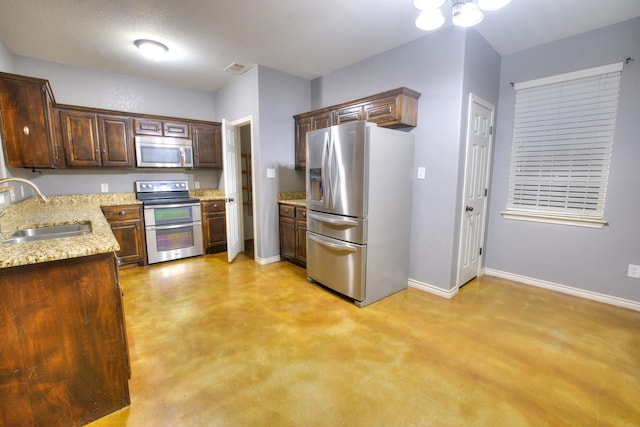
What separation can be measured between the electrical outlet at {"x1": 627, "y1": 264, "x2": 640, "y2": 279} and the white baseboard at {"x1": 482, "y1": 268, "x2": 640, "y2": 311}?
0.81ft

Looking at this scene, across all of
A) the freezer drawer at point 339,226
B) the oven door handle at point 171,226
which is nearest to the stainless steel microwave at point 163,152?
the oven door handle at point 171,226

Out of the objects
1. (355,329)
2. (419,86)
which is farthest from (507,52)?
(355,329)

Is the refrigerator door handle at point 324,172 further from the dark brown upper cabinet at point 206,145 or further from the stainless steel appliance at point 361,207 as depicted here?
the dark brown upper cabinet at point 206,145

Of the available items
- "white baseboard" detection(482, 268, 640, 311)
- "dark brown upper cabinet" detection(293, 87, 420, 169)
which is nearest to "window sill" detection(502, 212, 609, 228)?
"white baseboard" detection(482, 268, 640, 311)

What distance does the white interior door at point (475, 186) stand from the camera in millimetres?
2895

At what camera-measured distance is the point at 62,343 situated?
1.34m

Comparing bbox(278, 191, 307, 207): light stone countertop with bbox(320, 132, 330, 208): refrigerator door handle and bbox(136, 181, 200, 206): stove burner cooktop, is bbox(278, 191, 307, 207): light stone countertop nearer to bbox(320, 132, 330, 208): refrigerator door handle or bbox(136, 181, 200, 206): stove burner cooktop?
bbox(320, 132, 330, 208): refrigerator door handle

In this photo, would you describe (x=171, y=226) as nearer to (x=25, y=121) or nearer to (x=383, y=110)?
(x=25, y=121)

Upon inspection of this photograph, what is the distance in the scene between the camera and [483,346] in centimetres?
210

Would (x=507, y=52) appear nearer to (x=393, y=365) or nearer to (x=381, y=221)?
(x=381, y=221)

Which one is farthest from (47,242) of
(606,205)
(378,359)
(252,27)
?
(606,205)

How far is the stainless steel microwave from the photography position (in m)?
3.95

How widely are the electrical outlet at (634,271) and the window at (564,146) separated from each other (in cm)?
44

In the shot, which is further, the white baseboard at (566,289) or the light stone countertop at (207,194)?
the light stone countertop at (207,194)
